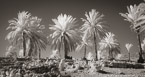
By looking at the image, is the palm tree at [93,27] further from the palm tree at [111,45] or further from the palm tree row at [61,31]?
the palm tree at [111,45]

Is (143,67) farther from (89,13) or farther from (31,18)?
(31,18)

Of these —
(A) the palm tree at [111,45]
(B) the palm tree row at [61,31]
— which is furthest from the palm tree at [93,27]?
(A) the palm tree at [111,45]

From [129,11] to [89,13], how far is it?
23.6 feet

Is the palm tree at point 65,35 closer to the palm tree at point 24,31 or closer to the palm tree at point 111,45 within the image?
the palm tree at point 24,31

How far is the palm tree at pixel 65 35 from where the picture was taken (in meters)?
37.9

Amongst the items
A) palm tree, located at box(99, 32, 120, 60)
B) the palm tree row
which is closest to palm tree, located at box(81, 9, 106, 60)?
the palm tree row

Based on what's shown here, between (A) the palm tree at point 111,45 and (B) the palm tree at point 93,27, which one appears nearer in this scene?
(B) the palm tree at point 93,27

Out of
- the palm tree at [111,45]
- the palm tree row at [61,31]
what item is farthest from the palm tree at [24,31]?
the palm tree at [111,45]

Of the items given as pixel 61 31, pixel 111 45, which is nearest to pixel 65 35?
pixel 61 31

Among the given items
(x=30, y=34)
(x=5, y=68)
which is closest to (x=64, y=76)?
(x=5, y=68)

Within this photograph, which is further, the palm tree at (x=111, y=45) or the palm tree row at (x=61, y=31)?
the palm tree at (x=111, y=45)

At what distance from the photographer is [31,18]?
37906 mm

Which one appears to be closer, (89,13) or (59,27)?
(59,27)

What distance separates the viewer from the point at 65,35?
38.3m
